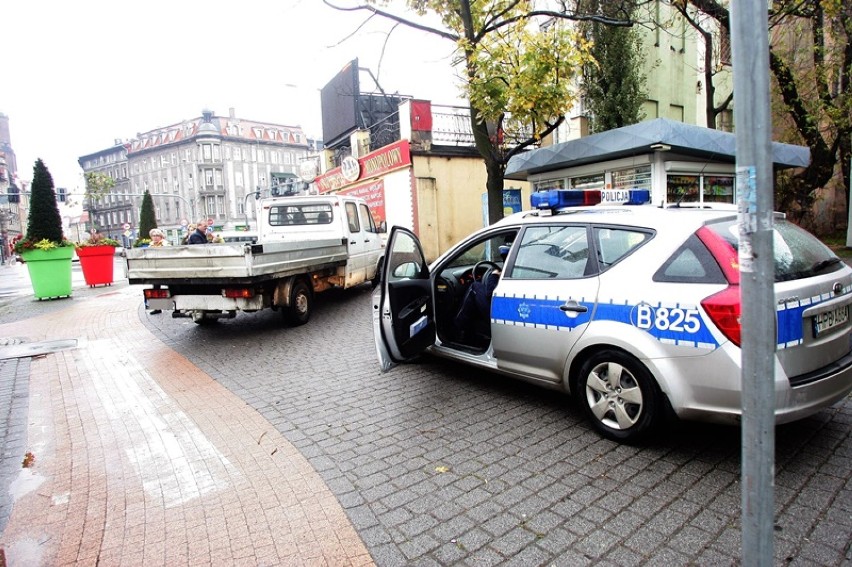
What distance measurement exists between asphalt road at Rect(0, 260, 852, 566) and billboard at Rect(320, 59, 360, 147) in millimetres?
16424

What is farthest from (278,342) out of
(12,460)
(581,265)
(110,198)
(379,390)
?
(110,198)

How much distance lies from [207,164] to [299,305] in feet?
262

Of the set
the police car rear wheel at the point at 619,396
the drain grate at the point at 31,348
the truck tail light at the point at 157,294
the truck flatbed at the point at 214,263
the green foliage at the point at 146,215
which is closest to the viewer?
the police car rear wheel at the point at 619,396

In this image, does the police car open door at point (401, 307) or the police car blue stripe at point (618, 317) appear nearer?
→ the police car blue stripe at point (618, 317)

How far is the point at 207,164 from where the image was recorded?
259 feet

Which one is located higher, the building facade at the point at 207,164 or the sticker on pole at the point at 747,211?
the building facade at the point at 207,164

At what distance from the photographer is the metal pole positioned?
61.7 inches

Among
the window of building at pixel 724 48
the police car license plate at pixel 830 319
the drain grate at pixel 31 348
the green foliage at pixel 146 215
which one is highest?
the window of building at pixel 724 48

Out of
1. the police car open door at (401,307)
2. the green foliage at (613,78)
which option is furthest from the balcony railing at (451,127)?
the police car open door at (401,307)

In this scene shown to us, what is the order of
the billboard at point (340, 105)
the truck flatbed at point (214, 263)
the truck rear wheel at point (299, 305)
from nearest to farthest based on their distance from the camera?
the truck flatbed at point (214, 263) → the truck rear wheel at point (299, 305) → the billboard at point (340, 105)

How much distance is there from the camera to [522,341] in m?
3.99

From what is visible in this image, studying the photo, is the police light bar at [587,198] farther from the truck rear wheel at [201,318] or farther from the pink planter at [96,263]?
the pink planter at [96,263]

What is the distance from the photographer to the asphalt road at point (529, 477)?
2.46m

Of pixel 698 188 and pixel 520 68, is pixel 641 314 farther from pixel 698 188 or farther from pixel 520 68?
pixel 698 188
